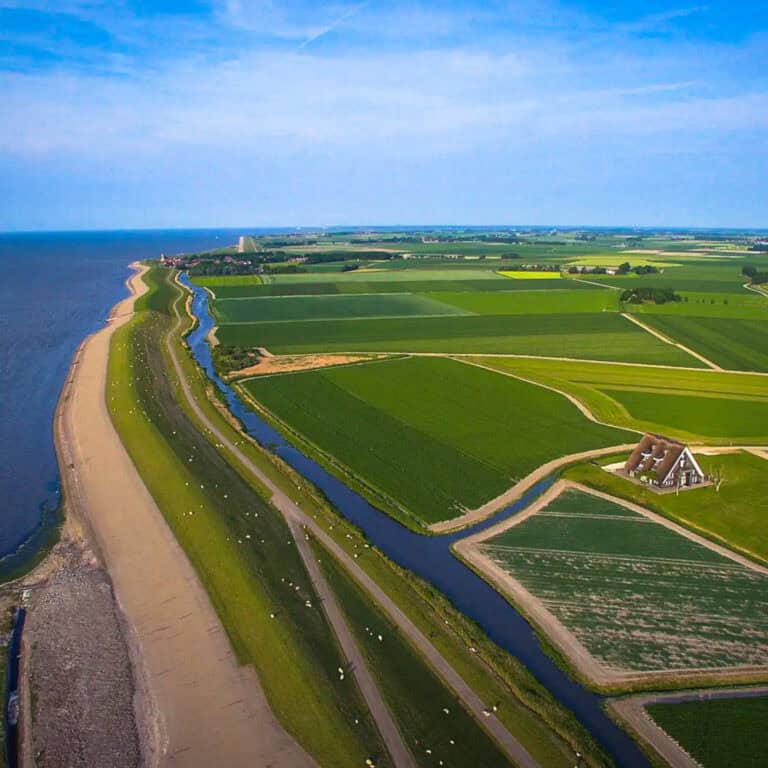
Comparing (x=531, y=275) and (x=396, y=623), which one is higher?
(x=531, y=275)

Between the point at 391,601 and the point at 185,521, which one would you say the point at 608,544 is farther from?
the point at 185,521

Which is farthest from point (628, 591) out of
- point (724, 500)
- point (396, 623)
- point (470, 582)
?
point (724, 500)

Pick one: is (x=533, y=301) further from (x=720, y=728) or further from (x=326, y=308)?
(x=720, y=728)

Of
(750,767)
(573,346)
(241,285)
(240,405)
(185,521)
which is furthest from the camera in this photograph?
(241,285)

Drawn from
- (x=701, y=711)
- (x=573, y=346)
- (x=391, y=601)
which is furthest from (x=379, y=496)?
(x=573, y=346)

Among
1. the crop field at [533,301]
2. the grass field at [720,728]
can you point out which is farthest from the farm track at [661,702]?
the crop field at [533,301]

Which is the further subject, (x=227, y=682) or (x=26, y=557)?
(x=26, y=557)
